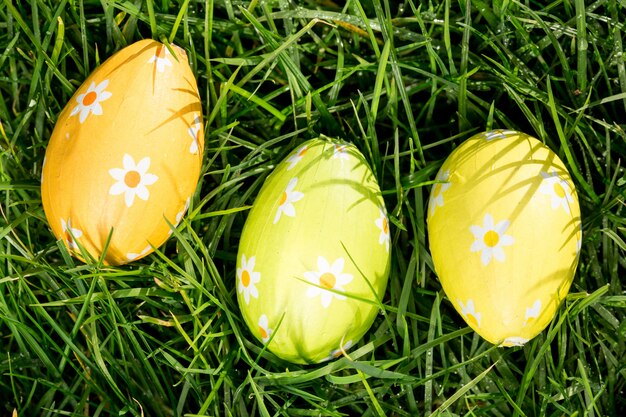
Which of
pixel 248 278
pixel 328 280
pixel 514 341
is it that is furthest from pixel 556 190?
pixel 248 278

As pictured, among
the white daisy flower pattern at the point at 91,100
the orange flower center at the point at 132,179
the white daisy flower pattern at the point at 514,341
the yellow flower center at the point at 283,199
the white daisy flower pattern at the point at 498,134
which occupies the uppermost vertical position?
the white daisy flower pattern at the point at 498,134

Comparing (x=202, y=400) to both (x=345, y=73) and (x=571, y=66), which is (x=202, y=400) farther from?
(x=571, y=66)

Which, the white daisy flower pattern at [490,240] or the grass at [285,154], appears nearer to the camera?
the white daisy flower pattern at [490,240]

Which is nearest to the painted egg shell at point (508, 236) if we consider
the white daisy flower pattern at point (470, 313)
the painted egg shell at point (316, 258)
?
the white daisy flower pattern at point (470, 313)

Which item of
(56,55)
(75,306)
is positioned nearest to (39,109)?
(56,55)

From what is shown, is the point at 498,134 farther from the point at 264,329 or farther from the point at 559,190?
the point at 264,329

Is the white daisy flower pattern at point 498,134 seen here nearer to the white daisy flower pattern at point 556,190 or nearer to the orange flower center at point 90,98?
the white daisy flower pattern at point 556,190

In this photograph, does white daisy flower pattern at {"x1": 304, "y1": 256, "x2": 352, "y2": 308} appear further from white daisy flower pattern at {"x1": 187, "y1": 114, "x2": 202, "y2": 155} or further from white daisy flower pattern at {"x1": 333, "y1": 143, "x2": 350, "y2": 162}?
white daisy flower pattern at {"x1": 187, "y1": 114, "x2": 202, "y2": 155}

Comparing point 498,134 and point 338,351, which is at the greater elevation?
point 498,134
